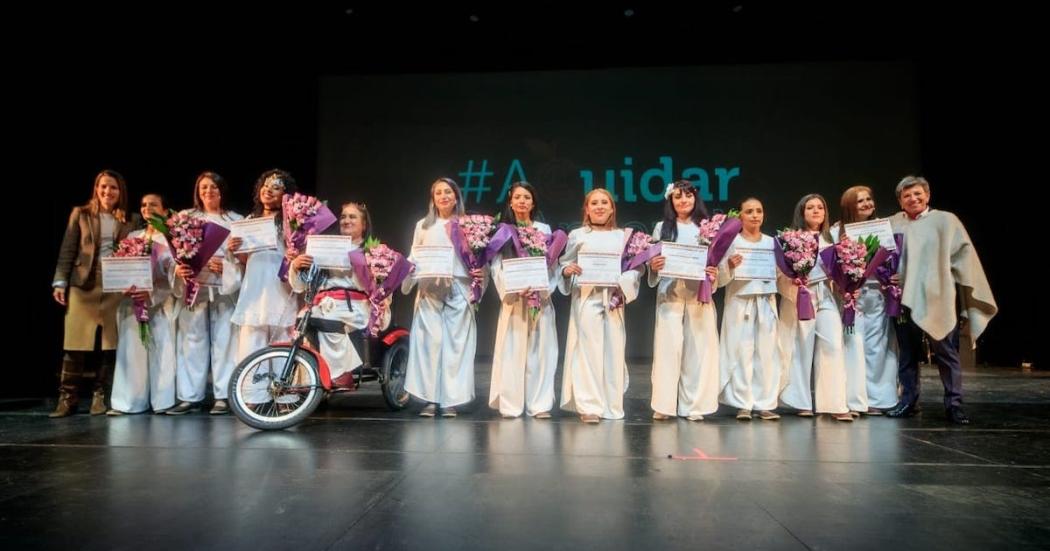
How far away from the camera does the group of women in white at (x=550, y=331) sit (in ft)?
14.1

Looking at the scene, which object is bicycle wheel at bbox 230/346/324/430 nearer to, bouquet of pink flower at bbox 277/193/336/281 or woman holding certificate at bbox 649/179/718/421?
bouquet of pink flower at bbox 277/193/336/281

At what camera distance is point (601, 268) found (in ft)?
13.8

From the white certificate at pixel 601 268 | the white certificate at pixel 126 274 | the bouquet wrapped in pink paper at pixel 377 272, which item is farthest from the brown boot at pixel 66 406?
the white certificate at pixel 601 268

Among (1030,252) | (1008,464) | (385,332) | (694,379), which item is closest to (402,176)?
(385,332)

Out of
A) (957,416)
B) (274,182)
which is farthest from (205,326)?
(957,416)

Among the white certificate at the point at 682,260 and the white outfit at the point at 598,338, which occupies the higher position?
the white certificate at the point at 682,260

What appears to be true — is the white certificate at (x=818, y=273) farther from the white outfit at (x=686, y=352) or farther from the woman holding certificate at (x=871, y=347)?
the white outfit at (x=686, y=352)

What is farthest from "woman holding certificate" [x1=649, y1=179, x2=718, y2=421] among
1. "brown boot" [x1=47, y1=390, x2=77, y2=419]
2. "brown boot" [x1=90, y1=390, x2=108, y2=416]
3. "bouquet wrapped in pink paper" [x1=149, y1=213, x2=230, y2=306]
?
"brown boot" [x1=47, y1=390, x2=77, y2=419]

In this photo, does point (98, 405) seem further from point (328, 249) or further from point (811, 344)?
point (811, 344)

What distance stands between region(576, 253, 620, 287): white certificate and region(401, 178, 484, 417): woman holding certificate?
771mm

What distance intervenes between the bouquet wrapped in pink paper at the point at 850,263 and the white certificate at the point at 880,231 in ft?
0.21

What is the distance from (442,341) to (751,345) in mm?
2016

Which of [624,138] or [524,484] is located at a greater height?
[624,138]

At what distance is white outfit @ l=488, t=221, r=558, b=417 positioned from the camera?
4375 mm
